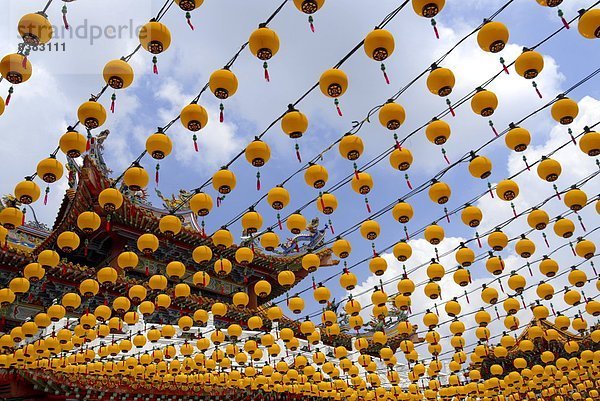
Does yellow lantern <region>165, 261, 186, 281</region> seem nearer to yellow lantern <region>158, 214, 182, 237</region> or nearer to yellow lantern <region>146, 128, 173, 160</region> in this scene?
yellow lantern <region>158, 214, 182, 237</region>

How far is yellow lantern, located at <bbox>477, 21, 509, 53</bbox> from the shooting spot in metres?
5.36

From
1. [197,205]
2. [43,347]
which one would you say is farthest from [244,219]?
[43,347]

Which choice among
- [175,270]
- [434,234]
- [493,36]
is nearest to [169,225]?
[175,270]

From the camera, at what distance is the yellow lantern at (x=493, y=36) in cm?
536

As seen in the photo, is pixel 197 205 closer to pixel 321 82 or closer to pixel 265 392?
pixel 321 82

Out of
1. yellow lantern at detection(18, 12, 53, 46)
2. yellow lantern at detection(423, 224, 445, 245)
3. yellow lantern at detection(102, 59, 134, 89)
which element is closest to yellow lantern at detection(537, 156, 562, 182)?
yellow lantern at detection(423, 224, 445, 245)

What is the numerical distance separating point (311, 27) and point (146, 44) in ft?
5.66

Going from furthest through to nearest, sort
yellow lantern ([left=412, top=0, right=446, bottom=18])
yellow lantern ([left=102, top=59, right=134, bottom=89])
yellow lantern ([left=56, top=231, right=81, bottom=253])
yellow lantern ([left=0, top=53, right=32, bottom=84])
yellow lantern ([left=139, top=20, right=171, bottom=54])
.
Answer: yellow lantern ([left=56, top=231, right=81, bottom=253])
yellow lantern ([left=102, top=59, right=134, bottom=89])
yellow lantern ([left=139, top=20, right=171, bottom=54])
yellow lantern ([left=0, top=53, right=32, bottom=84])
yellow lantern ([left=412, top=0, right=446, bottom=18])

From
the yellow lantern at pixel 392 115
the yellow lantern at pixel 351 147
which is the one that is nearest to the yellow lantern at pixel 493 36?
the yellow lantern at pixel 392 115

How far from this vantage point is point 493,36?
538 centimetres

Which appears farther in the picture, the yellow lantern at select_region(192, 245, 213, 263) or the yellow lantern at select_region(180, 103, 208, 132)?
the yellow lantern at select_region(192, 245, 213, 263)

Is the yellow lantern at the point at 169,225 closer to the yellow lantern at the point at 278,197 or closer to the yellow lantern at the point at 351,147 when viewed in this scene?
the yellow lantern at the point at 278,197

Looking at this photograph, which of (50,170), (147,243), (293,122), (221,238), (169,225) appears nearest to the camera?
(293,122)

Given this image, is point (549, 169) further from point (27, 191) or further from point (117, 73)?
point (27, 191)
